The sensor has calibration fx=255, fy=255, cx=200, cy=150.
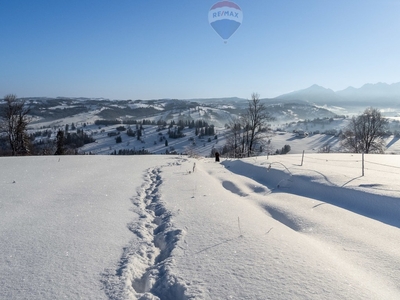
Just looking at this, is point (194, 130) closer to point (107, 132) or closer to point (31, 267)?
point (107, 132)

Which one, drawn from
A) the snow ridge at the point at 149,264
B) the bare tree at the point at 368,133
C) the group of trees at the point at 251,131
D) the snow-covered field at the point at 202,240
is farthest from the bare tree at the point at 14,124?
the bare tree at the point at 368,133

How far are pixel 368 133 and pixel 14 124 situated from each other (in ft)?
143

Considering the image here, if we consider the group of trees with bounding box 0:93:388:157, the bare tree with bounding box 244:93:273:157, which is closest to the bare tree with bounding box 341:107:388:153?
the group of trees with bounding box 0:93:388:157

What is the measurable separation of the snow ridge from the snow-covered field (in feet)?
0.05

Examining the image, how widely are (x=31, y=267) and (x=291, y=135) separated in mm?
134159

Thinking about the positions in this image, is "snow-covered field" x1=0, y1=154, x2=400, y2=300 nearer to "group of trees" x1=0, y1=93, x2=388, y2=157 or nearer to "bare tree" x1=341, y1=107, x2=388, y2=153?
"group of trees" x1=0, y1=93, x2=388, y2=157

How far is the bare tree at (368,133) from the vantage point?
114 ft

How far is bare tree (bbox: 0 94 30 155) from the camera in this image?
1043 inches

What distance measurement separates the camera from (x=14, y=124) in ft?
88.7

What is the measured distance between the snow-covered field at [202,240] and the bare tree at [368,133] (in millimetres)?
32752

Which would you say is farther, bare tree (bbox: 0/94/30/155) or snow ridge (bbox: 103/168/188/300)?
bare tree (bbox: 0/94/30/155)

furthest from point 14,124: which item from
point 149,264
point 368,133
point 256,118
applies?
point 368,133

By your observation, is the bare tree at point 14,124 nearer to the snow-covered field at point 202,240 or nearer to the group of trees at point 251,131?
the group of trees at point 251,131

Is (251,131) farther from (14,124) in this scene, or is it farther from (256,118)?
(14,124)
